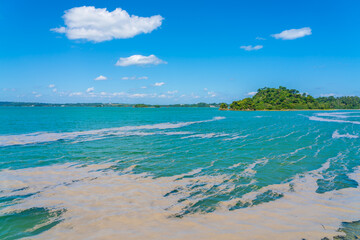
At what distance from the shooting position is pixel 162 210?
8695 millimetres

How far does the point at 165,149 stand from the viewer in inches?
867

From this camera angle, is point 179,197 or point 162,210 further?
point 179,197

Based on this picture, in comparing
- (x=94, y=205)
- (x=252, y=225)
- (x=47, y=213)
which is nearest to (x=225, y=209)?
(x=252, y=225)

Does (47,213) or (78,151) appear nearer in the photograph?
(47,213)

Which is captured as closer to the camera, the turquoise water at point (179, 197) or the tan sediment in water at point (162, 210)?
the tan sediment in water at point (162, 210)

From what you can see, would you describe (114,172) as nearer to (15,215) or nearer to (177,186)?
(177,186)

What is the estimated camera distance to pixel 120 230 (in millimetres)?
7164

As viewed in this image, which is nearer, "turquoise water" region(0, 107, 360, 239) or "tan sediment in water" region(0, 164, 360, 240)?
"tan sediment in water" region(0, 164, 360, 240)

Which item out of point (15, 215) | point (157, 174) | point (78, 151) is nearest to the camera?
point (15, 215)

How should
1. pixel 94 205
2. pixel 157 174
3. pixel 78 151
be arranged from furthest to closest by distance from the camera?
pixel 78 151 → pixel 157 174 → pixel 94 205

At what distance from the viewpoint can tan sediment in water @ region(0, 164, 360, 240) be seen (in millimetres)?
7023

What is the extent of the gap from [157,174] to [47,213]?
650cm

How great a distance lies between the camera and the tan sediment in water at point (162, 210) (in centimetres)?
702

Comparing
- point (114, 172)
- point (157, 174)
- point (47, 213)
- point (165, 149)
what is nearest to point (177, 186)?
point (157, 174)
